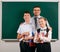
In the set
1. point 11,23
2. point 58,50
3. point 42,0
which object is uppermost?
point 42,0

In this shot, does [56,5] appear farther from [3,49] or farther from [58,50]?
[3,49]

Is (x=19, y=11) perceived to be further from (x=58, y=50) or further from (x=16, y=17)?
(x=58, y=50)

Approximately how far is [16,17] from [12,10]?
0.18 metres

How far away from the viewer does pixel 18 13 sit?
3.75m

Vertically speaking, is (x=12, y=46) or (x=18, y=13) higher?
(x=18, y=13)

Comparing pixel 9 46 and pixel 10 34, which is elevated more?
pixel 10 34

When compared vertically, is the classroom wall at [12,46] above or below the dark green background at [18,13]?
below

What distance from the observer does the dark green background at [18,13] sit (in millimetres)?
3736

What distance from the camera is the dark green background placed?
3736 millimetres

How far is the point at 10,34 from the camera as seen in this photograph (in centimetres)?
379

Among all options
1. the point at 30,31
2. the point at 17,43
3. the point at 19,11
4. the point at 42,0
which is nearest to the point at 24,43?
the point at 30,31

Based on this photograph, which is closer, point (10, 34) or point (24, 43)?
point (24, 43)

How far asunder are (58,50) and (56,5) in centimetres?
102

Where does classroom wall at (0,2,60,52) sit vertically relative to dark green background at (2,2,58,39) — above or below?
below
